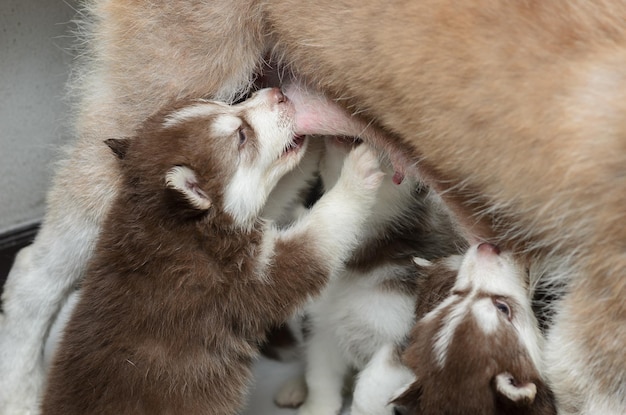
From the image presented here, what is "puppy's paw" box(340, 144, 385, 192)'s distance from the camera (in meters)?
2.35

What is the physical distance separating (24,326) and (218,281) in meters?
0.81

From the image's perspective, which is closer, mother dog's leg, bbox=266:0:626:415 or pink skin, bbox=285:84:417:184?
mother dog's leg, bbox=266:0:626:415

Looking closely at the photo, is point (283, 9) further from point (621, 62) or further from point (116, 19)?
point (621, 62)

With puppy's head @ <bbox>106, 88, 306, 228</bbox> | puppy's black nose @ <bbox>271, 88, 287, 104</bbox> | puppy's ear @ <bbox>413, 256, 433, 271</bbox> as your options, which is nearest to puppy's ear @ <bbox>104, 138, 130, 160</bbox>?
puppy's head @ <bbox>106, 88, 306, 228</bbox>

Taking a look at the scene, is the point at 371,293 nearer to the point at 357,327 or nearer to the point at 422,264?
the point at 357,327

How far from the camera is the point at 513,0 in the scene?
1987 millimetres

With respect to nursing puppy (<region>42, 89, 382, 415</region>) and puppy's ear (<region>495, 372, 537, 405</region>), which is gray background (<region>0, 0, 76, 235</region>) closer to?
nursing puppy (<region>42, 89, 382, 415</region>)

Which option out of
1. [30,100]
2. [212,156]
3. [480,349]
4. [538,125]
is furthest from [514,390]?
[30,100]

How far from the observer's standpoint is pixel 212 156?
2219 millimetres

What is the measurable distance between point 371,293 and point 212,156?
64 cm

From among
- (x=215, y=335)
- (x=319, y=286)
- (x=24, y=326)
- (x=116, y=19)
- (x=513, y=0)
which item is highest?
(x=513, y=0)

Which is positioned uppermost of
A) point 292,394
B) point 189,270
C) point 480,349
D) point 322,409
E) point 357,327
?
point 480,349

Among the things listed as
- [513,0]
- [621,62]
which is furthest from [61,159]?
[621,62]

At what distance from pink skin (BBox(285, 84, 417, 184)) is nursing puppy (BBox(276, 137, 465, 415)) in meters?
0.09
